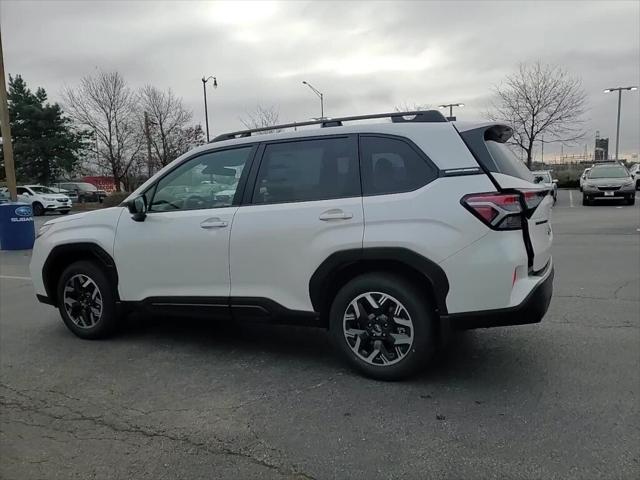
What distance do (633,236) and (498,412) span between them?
988cm

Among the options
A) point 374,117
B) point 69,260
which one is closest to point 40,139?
point 69,260

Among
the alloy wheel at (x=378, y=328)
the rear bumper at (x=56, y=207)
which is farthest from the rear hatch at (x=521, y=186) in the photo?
the rear bumper at (x=56, y=207)

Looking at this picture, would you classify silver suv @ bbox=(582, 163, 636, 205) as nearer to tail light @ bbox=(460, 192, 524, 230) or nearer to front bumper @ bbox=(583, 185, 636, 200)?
front bumper @ bbox=(583, 185, 636, 200)

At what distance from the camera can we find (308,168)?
3932mm

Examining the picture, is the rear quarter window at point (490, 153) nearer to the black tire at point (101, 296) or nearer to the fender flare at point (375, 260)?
the fender flare at point (375, 260)

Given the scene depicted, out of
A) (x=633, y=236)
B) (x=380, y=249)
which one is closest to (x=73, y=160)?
(x=633, y=236)

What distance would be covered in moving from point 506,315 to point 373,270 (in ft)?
3.09

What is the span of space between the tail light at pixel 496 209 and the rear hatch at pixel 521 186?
0.06m

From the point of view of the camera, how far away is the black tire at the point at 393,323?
141 inches

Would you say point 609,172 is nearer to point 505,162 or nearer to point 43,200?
point 505,162

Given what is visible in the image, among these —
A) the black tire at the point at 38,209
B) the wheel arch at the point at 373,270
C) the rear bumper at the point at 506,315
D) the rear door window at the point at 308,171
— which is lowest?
the black tire at the point at 38,209

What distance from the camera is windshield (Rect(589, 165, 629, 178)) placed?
807 inches

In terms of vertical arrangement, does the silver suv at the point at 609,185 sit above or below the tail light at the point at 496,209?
below

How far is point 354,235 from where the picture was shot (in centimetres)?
364
